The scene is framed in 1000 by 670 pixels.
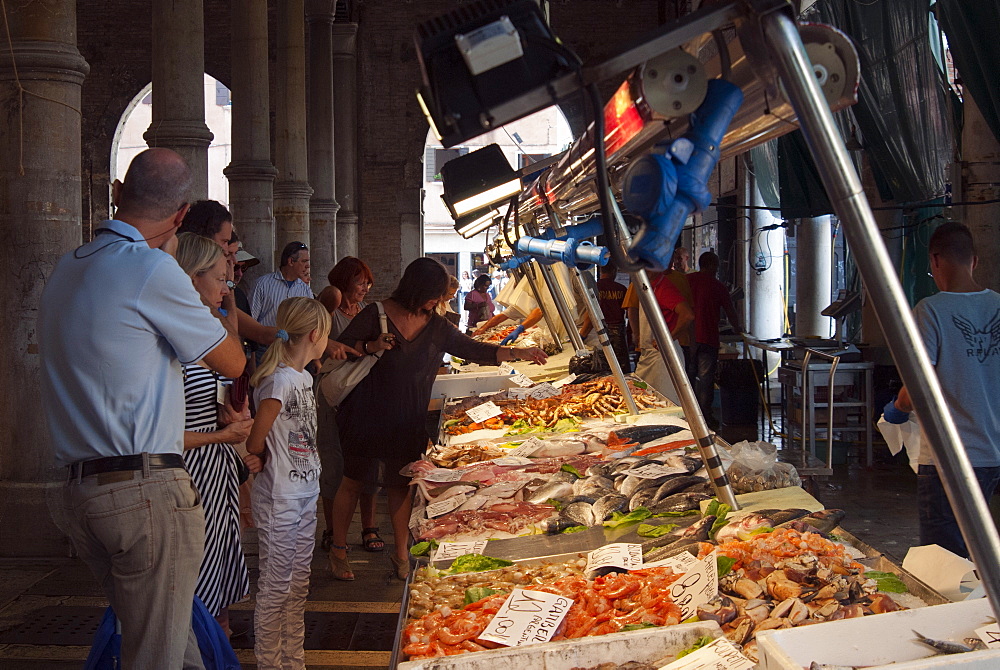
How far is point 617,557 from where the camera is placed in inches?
116

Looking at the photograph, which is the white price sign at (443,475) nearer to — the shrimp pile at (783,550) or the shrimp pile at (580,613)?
the shrimp pile at (580,613)

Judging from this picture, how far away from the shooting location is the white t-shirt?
Result: 393cm

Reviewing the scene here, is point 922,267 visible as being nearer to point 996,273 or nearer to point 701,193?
point 996,273

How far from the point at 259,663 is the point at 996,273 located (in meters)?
6.20

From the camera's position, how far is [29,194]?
5.72 meters

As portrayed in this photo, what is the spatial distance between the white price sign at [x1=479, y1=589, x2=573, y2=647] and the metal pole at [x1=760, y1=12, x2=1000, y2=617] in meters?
1.19

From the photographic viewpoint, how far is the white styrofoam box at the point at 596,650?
7.30ft

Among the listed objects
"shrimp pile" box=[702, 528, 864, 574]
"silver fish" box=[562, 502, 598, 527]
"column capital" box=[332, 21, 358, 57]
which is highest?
"column capital" box=[332, 21, 358, 57]

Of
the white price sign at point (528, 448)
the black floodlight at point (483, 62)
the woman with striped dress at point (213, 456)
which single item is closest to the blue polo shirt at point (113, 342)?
the woman with striped dress at point (213, 456)

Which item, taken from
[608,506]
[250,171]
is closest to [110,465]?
[608,506]

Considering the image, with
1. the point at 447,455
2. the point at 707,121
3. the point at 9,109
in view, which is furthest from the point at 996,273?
the point at 9,109

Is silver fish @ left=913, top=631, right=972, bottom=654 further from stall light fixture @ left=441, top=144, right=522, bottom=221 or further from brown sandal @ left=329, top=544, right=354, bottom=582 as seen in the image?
brown sandal @ left=329, top=544, right=354, bottom=582

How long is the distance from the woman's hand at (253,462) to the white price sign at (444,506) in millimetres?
740

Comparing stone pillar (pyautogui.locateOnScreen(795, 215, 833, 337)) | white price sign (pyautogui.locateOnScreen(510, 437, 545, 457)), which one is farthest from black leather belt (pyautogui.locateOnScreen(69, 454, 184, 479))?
stone pillar (pyautogui.locateOnScreen(795, 215, 833, 337))
